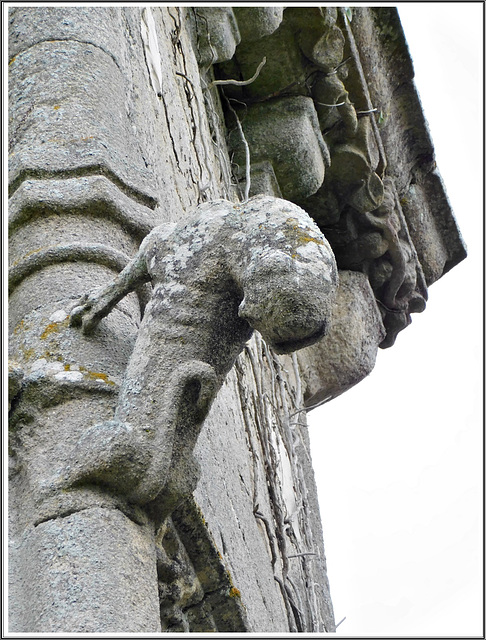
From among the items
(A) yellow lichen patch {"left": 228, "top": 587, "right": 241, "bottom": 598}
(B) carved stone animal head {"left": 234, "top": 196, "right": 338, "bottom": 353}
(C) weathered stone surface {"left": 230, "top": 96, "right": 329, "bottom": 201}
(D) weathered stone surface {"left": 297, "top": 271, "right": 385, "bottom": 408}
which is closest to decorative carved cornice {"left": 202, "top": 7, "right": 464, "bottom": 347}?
(C) weathered stone surface {"left": 230, "top": 96, "right": 329, "bottom": 201}

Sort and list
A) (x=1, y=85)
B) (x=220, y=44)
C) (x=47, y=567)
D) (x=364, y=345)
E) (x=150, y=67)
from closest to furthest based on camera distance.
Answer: (x=47, y=567), (x=1, y=85), (x=150, y=67), (x=220, y=44), (x=364, y=345)

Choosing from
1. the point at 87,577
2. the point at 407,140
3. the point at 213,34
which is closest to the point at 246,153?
the point at 213,34

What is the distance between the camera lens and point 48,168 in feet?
7.32

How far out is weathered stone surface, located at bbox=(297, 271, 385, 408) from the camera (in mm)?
4309

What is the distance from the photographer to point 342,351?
14.3 ft

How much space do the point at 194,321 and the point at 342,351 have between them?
2.58m

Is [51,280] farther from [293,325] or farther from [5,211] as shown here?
[293,325]

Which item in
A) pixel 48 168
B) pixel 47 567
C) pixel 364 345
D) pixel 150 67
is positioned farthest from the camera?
pixel 364 345

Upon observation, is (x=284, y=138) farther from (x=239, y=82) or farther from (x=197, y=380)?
(x=197, y=380)

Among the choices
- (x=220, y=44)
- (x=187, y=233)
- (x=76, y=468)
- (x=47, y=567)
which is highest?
(x=220, y=44)

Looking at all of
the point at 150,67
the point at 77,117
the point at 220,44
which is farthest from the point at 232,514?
the point at 220,44

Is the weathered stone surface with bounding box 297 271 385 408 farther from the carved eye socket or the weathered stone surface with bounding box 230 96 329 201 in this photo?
the carved eye socket

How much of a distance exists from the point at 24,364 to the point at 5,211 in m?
0.39

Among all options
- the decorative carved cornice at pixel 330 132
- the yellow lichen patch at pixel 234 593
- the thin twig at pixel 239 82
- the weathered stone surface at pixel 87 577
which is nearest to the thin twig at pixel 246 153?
the decorative carved cornice at pixel 330 132
